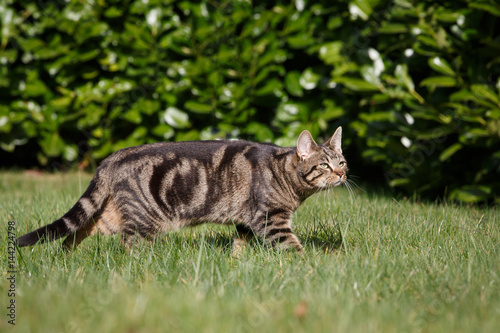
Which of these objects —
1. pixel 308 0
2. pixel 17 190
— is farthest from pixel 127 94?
pixel 308 0

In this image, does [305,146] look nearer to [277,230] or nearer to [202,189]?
[277,230]

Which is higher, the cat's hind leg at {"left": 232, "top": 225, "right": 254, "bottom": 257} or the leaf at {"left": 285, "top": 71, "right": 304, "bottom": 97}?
the leaf at {"left": 285, "top": 71, "right": 304, "bottom": 97}

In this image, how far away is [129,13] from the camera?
17.4 ft

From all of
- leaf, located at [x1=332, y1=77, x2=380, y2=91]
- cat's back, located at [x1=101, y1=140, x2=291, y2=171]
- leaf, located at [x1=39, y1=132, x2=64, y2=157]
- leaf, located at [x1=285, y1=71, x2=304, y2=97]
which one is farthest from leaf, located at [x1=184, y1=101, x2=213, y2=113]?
leaf, located at [x1=39, y1=132, x2=64, y2=157]

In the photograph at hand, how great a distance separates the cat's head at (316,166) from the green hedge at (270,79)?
122cm

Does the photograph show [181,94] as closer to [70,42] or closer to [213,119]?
[213,119]

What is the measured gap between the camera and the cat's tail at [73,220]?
9.67 feet

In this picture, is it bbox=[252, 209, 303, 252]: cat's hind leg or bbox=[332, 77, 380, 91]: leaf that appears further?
bbox=[332, 77, 380, 91]: leaf

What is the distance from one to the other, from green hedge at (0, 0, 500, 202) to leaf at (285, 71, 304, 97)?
1 cm

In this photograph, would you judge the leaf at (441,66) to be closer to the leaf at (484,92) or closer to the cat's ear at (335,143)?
the leaf at (484,92)

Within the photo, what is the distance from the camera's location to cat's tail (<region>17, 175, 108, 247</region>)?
2947mm

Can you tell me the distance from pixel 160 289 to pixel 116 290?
203 millimetres

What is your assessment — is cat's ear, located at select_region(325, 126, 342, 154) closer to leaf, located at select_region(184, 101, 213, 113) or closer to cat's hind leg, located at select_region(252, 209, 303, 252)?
cat's hind leg, located at select_region(252, 209, 303, 252)

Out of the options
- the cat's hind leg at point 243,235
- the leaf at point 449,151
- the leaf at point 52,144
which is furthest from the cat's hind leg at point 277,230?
the leaf at point 52,144
